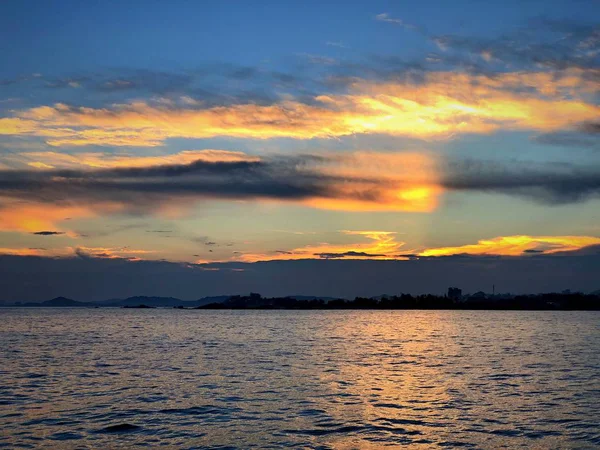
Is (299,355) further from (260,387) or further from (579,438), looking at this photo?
(579,438)

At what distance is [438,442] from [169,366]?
131 feet

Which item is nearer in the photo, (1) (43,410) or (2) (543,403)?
(1) (43,410)

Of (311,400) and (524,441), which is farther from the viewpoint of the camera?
(311,400)

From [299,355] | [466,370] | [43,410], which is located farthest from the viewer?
[299,355]

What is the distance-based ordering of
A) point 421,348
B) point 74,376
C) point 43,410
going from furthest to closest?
point 421,348
point 74,376
point 43,410

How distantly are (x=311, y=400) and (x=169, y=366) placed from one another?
26.6 m

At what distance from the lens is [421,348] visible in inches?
3612

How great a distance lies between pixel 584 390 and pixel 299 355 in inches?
A: 1447

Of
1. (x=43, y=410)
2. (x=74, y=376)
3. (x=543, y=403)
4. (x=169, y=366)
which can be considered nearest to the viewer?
(x=43, y=410)

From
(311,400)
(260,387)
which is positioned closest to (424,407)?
(311,400)

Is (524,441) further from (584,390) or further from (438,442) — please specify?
(584,390)

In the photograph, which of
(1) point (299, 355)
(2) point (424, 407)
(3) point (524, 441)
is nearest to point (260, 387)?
(2) point (424, 407)

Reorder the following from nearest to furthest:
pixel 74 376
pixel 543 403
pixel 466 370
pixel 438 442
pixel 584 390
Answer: pixel 438 442
pixel 543 403
pixel 584 390
pixel 74 376
pixel 466 370

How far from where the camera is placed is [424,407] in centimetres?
3922
